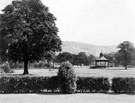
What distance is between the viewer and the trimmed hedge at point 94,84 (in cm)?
2247

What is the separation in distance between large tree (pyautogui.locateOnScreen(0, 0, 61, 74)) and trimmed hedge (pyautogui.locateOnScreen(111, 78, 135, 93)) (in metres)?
22.1

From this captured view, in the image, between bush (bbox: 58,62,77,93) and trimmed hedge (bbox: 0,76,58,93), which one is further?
trimmed hedge (bbox: 0,76,58,93)

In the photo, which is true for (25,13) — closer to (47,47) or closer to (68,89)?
(47,47)

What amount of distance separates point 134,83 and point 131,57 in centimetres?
7758

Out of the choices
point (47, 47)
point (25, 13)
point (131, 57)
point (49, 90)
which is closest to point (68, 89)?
point (49, 90)

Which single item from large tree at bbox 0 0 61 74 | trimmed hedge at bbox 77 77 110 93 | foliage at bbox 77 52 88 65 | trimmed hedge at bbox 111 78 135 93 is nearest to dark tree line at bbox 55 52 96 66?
foliage at bbox 77 52 88 65

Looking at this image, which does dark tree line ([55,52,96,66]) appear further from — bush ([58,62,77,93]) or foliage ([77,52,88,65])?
bush ([58,62,77,93])

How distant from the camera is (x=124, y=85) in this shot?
2198cm

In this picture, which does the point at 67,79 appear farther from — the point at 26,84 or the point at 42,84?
the point at 26,84

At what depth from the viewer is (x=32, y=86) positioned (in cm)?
2248

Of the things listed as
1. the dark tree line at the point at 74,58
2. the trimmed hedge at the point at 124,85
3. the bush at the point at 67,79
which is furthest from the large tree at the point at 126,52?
the bush at the point at 67,79

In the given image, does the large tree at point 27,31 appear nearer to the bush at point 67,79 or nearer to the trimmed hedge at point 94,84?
the bush at point 67,79

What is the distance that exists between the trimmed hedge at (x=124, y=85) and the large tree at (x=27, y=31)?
22061 mm

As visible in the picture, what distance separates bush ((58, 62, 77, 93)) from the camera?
2137 cm
